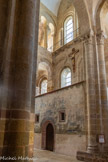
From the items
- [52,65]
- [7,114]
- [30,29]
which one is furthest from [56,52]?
[7,114]

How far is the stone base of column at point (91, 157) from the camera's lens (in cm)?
716

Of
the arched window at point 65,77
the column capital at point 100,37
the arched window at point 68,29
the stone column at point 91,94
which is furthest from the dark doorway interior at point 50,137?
the arched window at point 68,29

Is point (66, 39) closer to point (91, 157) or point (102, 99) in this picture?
point (102, 99)

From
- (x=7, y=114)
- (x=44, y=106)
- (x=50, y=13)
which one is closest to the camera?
(x=7, y=114)

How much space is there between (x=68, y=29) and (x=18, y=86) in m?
13.7

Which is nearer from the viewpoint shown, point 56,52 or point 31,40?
point 31,40

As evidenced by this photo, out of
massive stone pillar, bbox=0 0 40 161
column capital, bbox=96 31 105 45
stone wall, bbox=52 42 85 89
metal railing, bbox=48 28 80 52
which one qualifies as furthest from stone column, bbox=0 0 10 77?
metal railing, bbox=48 28 80 52

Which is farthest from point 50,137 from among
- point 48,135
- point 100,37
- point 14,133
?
point 14,133

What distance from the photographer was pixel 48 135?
37.8ft

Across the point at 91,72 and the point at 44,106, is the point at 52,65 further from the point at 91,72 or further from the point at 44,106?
the point at 91,72

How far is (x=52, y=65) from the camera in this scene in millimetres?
15547

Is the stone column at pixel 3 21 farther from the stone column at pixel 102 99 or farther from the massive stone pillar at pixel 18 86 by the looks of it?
the stone column at pixel 102 99

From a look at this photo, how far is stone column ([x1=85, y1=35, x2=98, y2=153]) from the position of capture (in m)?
8.15

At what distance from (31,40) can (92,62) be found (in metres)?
6.24
